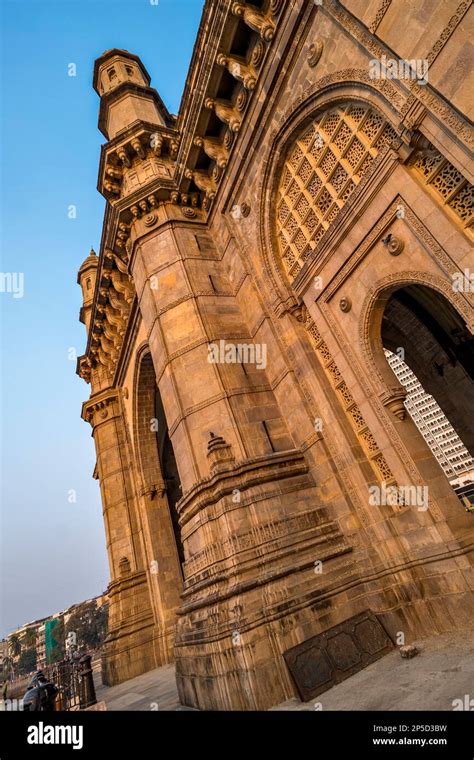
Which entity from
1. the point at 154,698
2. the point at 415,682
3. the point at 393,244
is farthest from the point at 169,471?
the point at 415,682

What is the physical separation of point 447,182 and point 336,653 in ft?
19.3

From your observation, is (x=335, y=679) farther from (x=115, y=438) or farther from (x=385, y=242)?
(x=115, y=438)

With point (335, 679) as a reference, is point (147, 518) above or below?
above

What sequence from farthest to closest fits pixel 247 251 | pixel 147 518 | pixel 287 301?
pixel 147 518 < pixel 247 251 < pixel 287 301

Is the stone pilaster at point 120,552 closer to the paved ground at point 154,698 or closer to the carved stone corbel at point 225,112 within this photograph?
the paved ground at point 154,698

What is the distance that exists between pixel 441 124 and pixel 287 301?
3.85 m

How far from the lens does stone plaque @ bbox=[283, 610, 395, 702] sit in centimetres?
443

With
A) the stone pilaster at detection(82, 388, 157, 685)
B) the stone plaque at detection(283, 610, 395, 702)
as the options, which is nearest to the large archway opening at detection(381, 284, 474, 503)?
the stone plaque at detection(283, 610, 395, 702)

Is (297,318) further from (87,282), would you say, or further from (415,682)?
(87,282)

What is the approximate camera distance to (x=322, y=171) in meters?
7.06

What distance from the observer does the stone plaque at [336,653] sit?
4430mm

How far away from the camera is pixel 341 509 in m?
6.29

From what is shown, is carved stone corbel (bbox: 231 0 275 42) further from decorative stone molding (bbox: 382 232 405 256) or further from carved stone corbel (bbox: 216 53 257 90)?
decorative stone molding (bbox: 382 232 405 256)

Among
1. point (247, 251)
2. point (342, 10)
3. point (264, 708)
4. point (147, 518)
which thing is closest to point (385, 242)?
point (342, 10)
